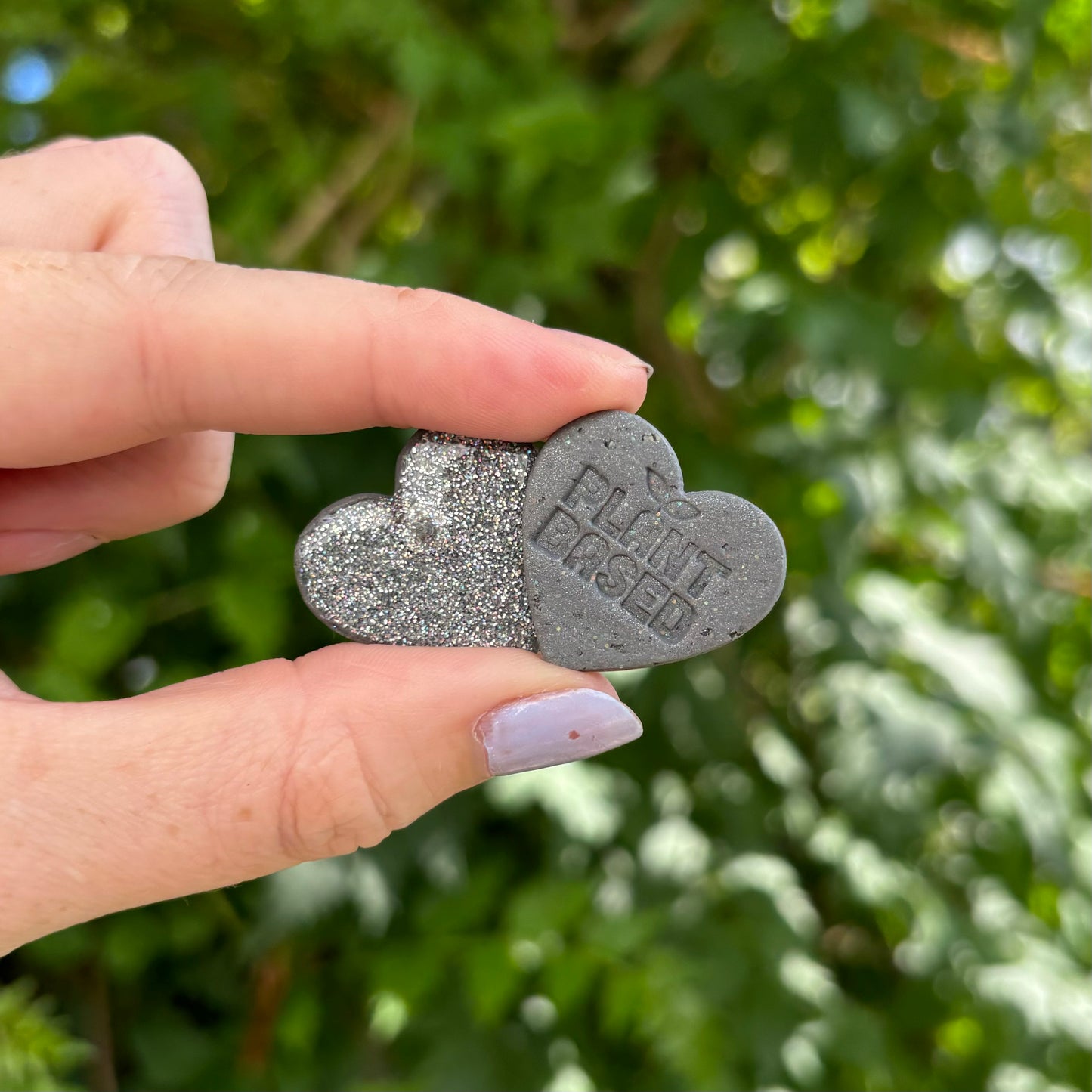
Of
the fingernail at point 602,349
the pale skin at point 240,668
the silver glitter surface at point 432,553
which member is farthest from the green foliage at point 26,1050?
the fingernail at point 602,349

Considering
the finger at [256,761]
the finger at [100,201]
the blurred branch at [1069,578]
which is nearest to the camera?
the finger at [256,761]

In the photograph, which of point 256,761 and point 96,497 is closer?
point 256,761

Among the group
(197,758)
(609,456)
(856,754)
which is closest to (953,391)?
(856,754)

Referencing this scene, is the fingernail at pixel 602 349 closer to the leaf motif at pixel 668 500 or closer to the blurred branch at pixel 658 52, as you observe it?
the leaf motif at pixel 668 500

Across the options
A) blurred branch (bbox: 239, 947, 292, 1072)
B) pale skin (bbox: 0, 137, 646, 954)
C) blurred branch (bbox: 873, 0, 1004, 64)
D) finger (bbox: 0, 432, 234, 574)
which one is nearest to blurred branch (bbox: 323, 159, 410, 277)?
finger (bbox: 0, 432, 234, 574)

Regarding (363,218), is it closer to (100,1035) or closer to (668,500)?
(668,500)

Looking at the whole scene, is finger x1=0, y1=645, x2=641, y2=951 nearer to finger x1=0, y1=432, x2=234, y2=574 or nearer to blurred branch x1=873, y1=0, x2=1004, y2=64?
finger x1=0, y1=432, x2=234, y2=574

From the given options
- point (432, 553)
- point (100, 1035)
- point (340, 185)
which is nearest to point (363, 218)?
point (340, 185)
